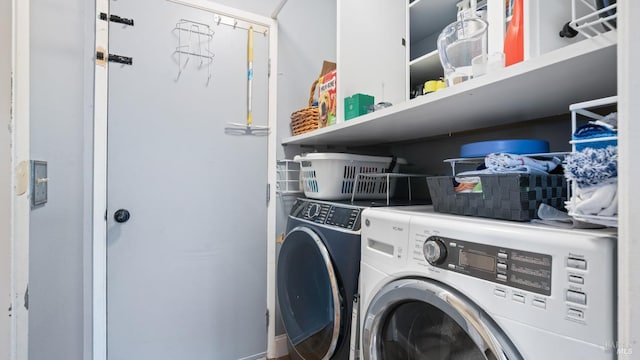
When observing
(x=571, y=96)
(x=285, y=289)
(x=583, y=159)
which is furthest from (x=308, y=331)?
(x=571, y=96)

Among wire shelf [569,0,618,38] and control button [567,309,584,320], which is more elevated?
wire shelf [569,0,618,38]

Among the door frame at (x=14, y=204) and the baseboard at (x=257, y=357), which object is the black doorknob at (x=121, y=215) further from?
the baseboard at (x=257, y=357)

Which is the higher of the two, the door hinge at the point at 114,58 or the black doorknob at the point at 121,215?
the door hinge at the point at 114,58

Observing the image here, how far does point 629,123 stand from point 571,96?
20.5 inches

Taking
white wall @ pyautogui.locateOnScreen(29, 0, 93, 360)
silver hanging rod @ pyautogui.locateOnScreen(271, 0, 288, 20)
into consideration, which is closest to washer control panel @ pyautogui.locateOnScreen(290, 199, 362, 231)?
white wall @ pyautogui.locateOnScreen(29, 0, 93, 360)

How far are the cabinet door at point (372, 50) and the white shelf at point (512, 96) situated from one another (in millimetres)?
229

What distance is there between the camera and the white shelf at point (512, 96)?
616mm

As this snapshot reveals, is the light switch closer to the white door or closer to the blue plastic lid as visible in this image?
the white door

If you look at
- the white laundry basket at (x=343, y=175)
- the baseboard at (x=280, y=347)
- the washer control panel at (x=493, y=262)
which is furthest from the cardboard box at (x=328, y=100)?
the baseboard at (x=280, y=347)

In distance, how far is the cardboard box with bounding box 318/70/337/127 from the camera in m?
1.53

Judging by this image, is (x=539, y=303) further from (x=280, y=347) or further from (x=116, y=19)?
(x=116, y=19)

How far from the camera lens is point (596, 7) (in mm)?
571

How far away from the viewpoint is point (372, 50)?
1.52 metres

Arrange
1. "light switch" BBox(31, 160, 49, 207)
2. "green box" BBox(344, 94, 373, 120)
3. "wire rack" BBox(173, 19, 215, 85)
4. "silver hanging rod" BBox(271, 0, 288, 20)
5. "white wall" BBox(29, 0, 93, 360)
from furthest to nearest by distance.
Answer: "silver hanging rod" BBox(271, 0, 288, 20), "wire rack" BBox(173, 19, 215, 85), "green box" BBox(344, 94, 373, 120), "white wall" BBox(29, 0, 93, 360), "light switch" BBox(31, 160, 49, 207)
